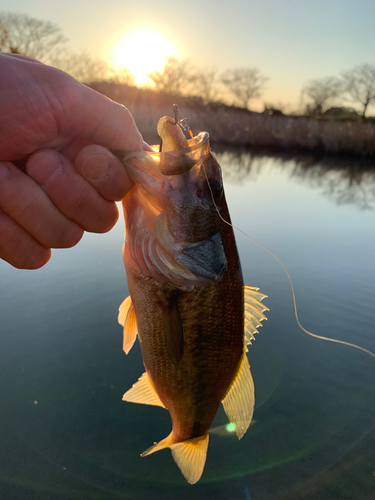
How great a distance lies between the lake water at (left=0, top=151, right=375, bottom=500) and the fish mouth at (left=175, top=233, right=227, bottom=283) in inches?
79.2

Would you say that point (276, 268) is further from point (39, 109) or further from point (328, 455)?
point (39, 109)

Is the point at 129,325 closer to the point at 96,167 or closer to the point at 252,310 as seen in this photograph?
the point at 252,310

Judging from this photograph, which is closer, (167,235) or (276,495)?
(167,235)

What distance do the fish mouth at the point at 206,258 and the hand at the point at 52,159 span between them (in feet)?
1.40

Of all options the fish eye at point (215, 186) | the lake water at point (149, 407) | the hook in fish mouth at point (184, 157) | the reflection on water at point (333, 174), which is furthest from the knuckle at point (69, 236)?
the reflection on water at point (333, 174)

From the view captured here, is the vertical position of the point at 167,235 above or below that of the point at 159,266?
above

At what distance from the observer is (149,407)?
2.99 m

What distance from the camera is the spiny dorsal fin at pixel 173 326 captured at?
1477 millimetres

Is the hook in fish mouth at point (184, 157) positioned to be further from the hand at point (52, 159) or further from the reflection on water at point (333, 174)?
the reflection on water at point (333, 174)

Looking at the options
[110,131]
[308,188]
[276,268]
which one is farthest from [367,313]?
[308,188]

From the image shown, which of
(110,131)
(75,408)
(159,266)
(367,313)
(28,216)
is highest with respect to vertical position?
(110,131)

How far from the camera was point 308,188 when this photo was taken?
547 inches

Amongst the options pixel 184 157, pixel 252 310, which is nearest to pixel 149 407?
pixel 252 310

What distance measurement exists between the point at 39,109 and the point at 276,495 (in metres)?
3.00
